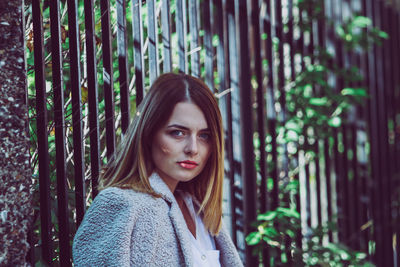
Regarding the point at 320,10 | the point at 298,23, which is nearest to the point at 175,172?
the point at 298,23

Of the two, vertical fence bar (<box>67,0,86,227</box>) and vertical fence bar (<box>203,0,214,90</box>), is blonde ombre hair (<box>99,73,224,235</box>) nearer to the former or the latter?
vertical fence bar (<box>67,0,86,227</box>)

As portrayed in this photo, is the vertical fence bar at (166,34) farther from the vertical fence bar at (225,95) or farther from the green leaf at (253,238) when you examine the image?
the green leaf at (253,238)

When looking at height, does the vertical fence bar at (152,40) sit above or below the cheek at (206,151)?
above

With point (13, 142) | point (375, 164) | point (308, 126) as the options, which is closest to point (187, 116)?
point (13, 142)

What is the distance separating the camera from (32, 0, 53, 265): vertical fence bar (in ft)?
6.94

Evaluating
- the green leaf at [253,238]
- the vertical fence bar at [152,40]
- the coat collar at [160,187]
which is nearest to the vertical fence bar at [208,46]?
the vertical fence bar at [152,40]

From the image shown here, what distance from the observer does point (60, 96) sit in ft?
7.13

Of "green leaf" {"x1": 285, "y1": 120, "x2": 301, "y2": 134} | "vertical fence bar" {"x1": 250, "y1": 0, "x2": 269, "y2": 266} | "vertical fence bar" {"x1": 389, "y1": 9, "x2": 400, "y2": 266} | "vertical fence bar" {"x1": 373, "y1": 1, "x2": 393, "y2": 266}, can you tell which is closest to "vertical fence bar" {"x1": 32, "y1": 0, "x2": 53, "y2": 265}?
"vertical fence bar" {"x1": 250, "y1": 0, "x2": 269, "y2": 266}

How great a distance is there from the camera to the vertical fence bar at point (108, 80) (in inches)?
97.2

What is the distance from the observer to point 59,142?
2195mm

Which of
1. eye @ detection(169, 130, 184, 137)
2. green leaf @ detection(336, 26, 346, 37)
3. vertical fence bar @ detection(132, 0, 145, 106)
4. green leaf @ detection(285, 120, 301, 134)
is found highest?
green leaf @ detection(336, 26, 346, 37)

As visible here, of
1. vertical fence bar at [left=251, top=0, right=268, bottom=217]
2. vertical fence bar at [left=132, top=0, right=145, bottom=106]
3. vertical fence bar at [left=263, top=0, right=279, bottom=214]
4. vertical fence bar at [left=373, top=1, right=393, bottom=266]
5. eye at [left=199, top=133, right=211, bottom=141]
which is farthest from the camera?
vertical fence bar at [left=373, top=1, right=393, bottom=266]

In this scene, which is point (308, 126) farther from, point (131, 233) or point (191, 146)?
point (131, 233)

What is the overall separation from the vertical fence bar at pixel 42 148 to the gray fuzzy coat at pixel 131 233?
0.36 meters
